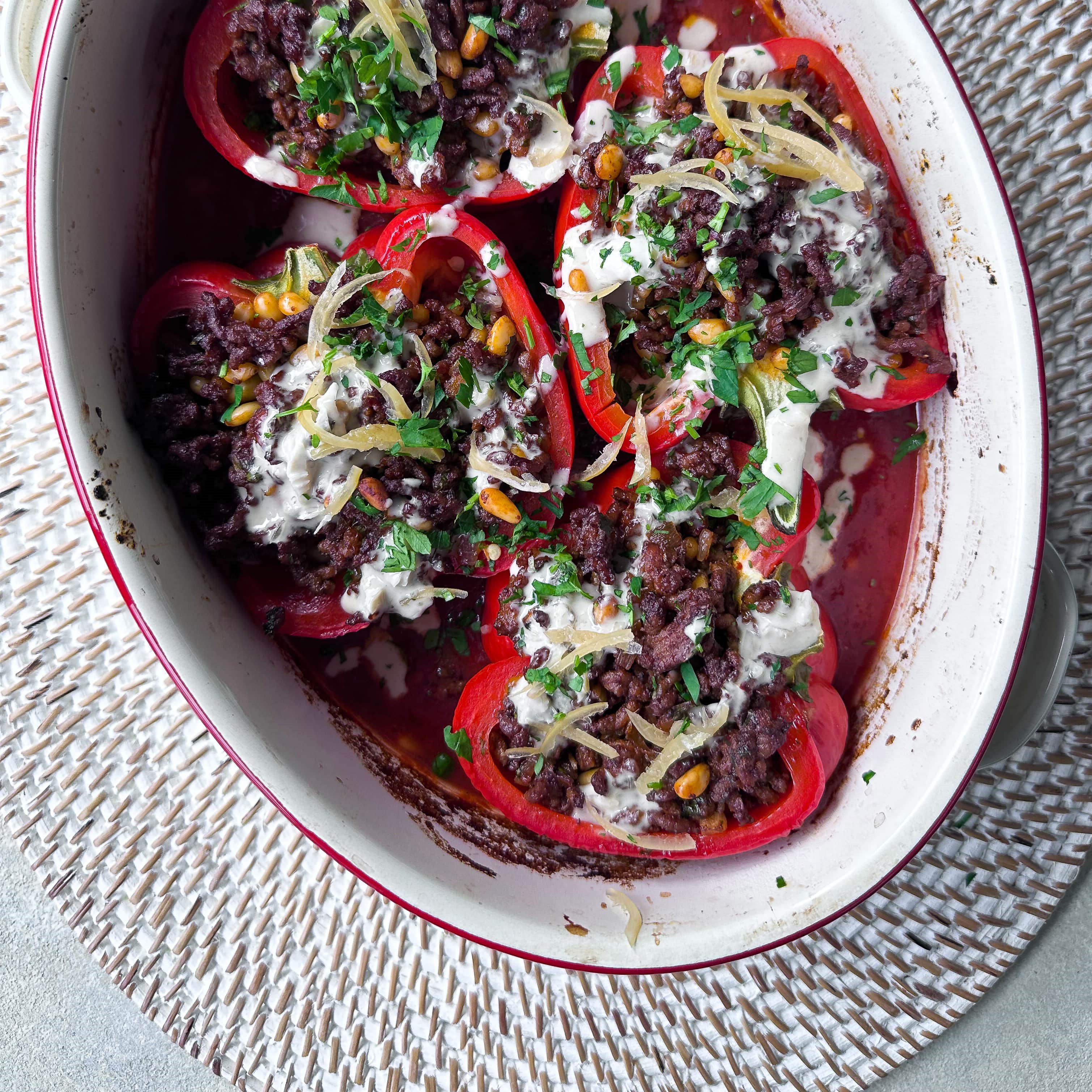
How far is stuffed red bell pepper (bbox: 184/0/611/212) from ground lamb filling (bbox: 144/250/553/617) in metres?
0.31

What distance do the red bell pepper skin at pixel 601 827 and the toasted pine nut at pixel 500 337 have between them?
82 cm

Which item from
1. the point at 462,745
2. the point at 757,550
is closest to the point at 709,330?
the point at 757,550

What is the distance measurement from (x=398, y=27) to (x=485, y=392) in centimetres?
86

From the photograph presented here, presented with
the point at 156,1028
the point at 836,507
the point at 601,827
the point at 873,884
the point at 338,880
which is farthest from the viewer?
the point at 156,1028

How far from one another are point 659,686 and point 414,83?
161 centimetres

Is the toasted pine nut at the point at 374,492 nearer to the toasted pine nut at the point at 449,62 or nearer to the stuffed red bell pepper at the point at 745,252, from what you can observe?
the stuffed red bell pepper at the point at 745,252

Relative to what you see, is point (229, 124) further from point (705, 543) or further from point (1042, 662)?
point (1042, 662)

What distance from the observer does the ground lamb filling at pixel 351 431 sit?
2.03 m

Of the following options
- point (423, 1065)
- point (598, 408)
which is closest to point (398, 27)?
point (598, 408)

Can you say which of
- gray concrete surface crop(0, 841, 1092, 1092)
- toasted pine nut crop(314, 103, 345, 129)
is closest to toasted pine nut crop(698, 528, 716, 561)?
toasted pine nut crop(314, 103, 345, 129)

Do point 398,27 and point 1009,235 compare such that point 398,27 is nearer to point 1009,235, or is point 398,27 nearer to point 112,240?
point 112,240

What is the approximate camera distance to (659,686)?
2.11 meters

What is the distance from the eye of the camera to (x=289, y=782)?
6.37 ft

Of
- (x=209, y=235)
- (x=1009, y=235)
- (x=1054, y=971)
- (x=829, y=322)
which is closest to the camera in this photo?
(x=1009, y=235)
